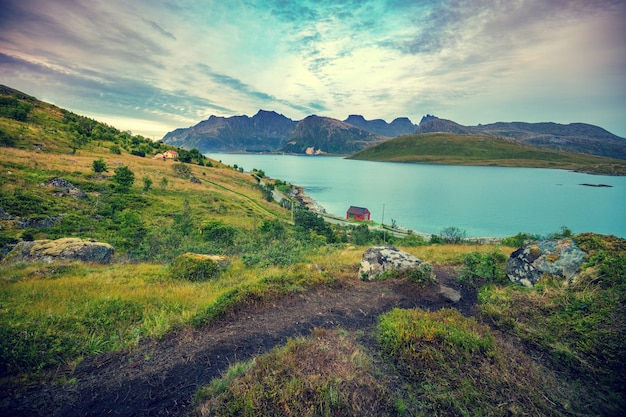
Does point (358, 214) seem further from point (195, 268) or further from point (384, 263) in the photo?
point (195, 268)

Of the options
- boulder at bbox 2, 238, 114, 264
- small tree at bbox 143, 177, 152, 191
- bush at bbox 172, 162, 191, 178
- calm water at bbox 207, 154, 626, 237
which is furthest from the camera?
calm water at bbox 207, 154, 626, 237

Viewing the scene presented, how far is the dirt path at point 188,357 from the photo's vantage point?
4.85 m

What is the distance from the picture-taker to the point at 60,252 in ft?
46.5

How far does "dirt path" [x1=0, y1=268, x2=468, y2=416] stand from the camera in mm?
4852

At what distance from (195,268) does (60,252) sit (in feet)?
26.7

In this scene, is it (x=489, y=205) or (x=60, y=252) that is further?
(x=489, y=205)

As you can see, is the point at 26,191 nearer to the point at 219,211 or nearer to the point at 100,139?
the point at 219,211

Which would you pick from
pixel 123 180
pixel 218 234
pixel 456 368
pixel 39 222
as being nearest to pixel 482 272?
pixel 456 368

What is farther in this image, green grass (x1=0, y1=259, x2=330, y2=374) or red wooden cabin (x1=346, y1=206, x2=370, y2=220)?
red wooden cabin (x1=346, y1=206, x2=370, y2=220)

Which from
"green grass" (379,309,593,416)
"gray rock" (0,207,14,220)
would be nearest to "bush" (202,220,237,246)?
"gray rock" (0,207,14,220)

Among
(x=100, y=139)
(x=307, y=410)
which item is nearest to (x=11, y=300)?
(x=307, y=410)

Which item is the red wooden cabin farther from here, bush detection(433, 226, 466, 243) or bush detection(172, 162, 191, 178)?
bush detection(172, 162, 191, 178)

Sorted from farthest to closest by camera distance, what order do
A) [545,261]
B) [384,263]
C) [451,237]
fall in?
[451,237]
[384,263]
[545,261]

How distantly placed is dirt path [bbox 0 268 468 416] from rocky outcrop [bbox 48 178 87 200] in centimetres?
3314
